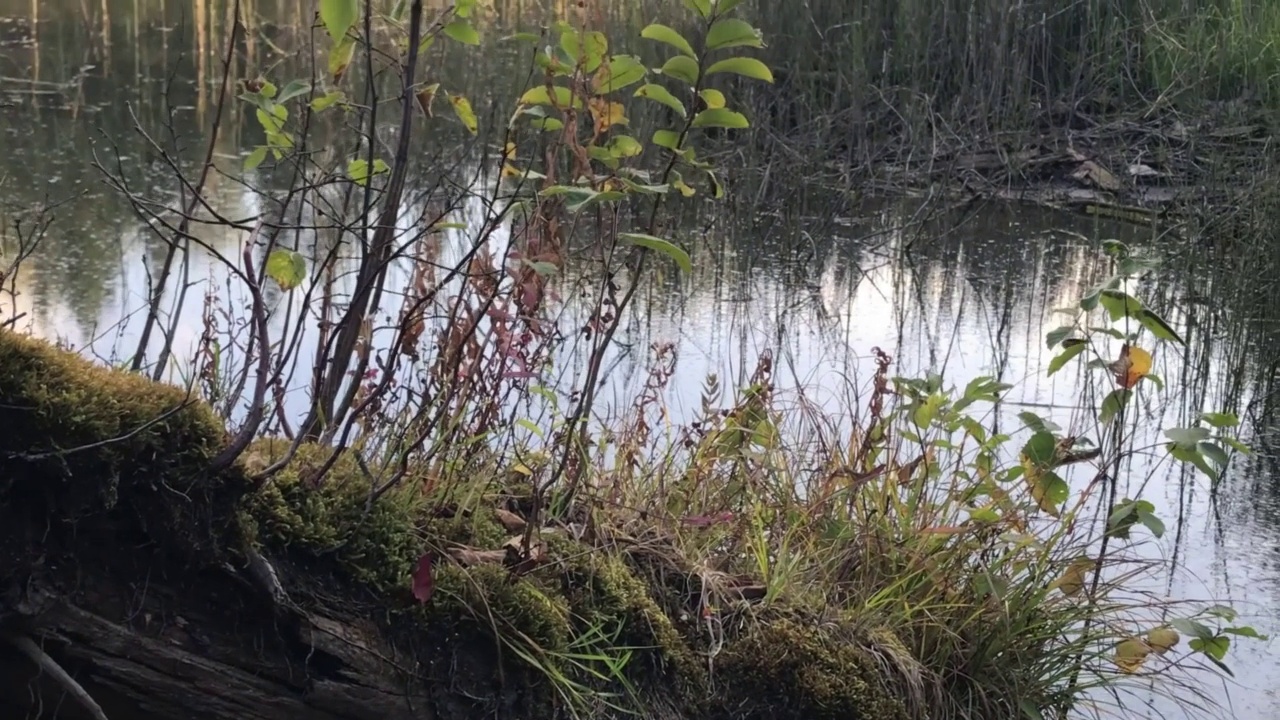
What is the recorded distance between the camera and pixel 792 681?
2.18 metres

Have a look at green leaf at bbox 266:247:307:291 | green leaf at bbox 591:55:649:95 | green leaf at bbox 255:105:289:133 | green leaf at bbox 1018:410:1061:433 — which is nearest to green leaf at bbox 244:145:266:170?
Answer: green leaf at bbox 255:105:289:133

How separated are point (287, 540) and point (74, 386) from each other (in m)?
0.37

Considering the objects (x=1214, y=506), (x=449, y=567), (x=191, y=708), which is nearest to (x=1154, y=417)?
(x=1214, y=506)

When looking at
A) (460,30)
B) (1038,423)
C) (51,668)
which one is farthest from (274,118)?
(1038,423)

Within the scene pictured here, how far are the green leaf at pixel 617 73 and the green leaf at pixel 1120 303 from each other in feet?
3.31

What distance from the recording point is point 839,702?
2182 millimetres

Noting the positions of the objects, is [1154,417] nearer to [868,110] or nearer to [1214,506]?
[1214,506]

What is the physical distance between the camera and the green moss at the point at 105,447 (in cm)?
154

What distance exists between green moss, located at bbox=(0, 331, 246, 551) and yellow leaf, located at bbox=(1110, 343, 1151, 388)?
5.97 feet

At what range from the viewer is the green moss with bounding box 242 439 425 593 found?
178 centimetres

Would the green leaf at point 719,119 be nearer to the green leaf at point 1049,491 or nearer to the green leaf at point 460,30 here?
the green leaf at point 460,30

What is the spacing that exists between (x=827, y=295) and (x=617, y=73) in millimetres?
3379

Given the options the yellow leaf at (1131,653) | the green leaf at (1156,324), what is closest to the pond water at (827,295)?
the yellow leaf at (1131,653)

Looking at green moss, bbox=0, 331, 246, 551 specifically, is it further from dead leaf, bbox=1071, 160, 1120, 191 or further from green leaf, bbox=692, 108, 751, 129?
dead leaf, bbox=1071, 160, 1120, 191
